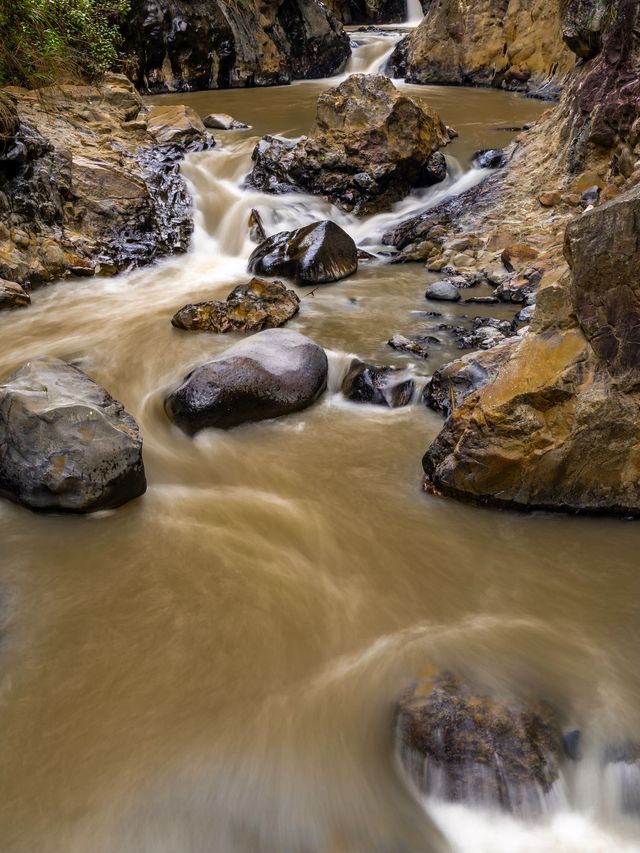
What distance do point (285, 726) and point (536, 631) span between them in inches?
51.3

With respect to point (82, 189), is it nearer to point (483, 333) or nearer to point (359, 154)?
point (359, 154)

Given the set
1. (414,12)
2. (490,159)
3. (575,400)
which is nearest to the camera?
(575,400)

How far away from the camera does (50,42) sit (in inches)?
368

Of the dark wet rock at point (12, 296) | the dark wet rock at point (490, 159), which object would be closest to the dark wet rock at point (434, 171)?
the dark wet rock at point (490, 159)

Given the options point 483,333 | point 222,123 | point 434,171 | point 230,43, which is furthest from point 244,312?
point 230,43

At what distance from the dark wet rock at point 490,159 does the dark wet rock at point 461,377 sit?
6.95 meters

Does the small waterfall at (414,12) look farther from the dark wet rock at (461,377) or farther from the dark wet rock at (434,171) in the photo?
the dark wet rock at (461,377)

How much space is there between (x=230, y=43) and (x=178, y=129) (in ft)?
Answer: 34.9

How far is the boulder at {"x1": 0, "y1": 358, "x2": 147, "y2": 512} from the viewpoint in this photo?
141 inches

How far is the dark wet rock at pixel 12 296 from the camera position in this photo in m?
6.88

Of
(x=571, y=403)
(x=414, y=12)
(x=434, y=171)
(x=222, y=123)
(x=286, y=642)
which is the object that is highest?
(x=414, y=12)

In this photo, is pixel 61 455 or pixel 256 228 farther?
pixel 256 228

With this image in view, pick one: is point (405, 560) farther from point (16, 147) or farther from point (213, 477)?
point (16, 147)

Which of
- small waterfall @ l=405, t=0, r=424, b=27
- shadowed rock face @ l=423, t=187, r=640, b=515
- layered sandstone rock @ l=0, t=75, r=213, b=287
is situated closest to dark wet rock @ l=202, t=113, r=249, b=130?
layered sandstone rock @ l=0, t=75, r=213, b=287
